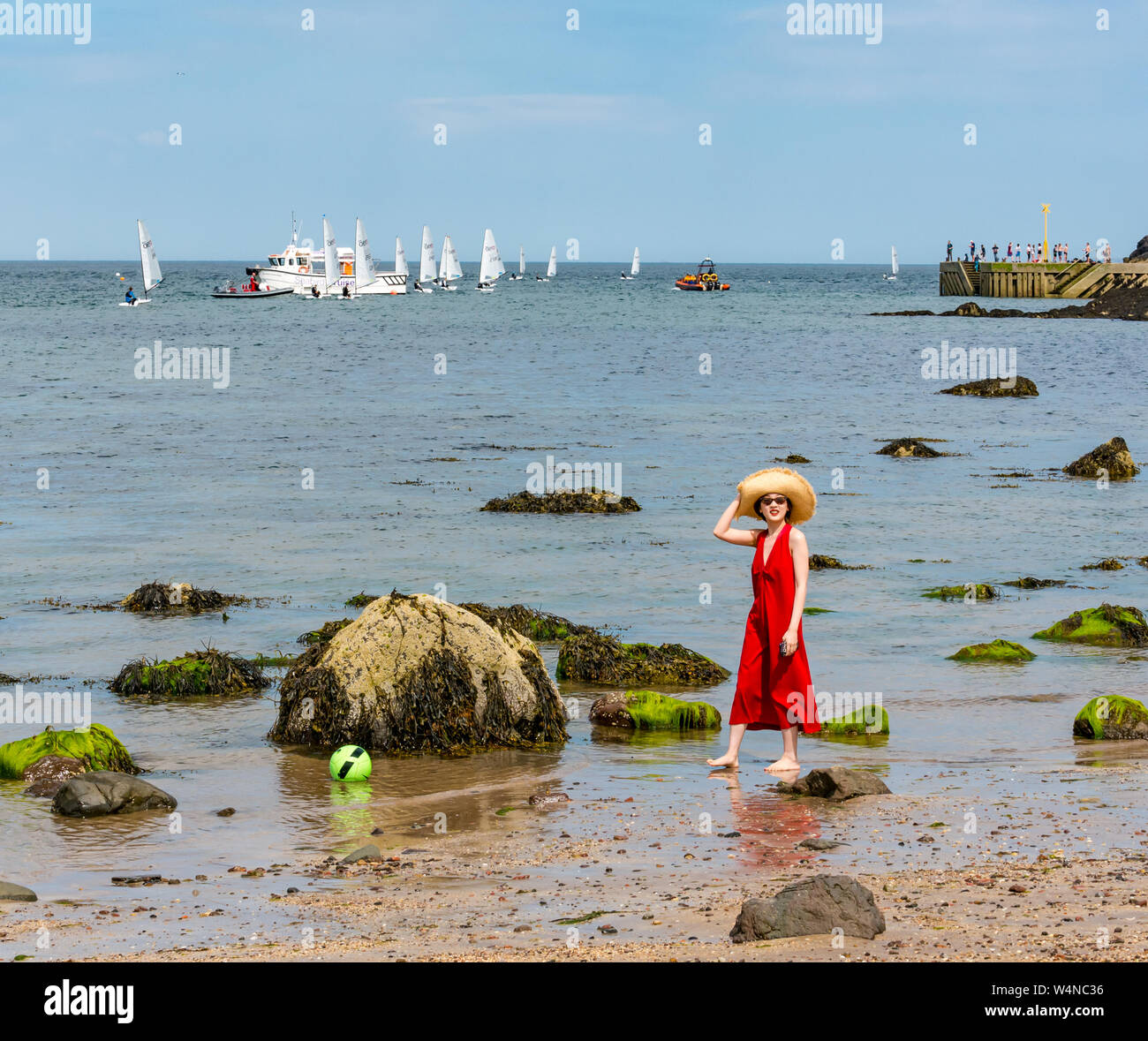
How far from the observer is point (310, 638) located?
1396cm

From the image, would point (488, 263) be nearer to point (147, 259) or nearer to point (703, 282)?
point (703, 282)

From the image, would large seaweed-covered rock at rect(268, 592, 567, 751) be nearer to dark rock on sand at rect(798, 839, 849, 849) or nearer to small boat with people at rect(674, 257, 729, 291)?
dark rock on sand at rect(798, 839, 849, 849)

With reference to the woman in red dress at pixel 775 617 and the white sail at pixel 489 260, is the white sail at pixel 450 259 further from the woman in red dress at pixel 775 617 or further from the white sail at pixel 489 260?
the woman in red dress at pixel 775 617

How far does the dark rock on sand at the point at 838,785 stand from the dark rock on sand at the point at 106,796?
3.97 m

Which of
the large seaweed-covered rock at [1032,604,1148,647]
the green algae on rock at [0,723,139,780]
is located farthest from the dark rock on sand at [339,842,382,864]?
the large seaweed-covered rock at [1032,604,1148,647]

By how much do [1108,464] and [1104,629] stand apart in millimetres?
13124

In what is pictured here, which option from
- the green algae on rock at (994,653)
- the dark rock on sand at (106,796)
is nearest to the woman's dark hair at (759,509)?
the dark rock on sand at (106,796)

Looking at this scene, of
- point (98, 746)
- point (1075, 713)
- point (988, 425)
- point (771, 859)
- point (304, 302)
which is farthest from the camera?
point (304, 302)

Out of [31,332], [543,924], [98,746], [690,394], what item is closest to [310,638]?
[98,746]

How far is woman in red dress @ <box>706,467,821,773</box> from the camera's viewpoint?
31.3ft

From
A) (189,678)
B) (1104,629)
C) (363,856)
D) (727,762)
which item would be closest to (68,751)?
(189,678)

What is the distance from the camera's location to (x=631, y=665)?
12922 millimetres
